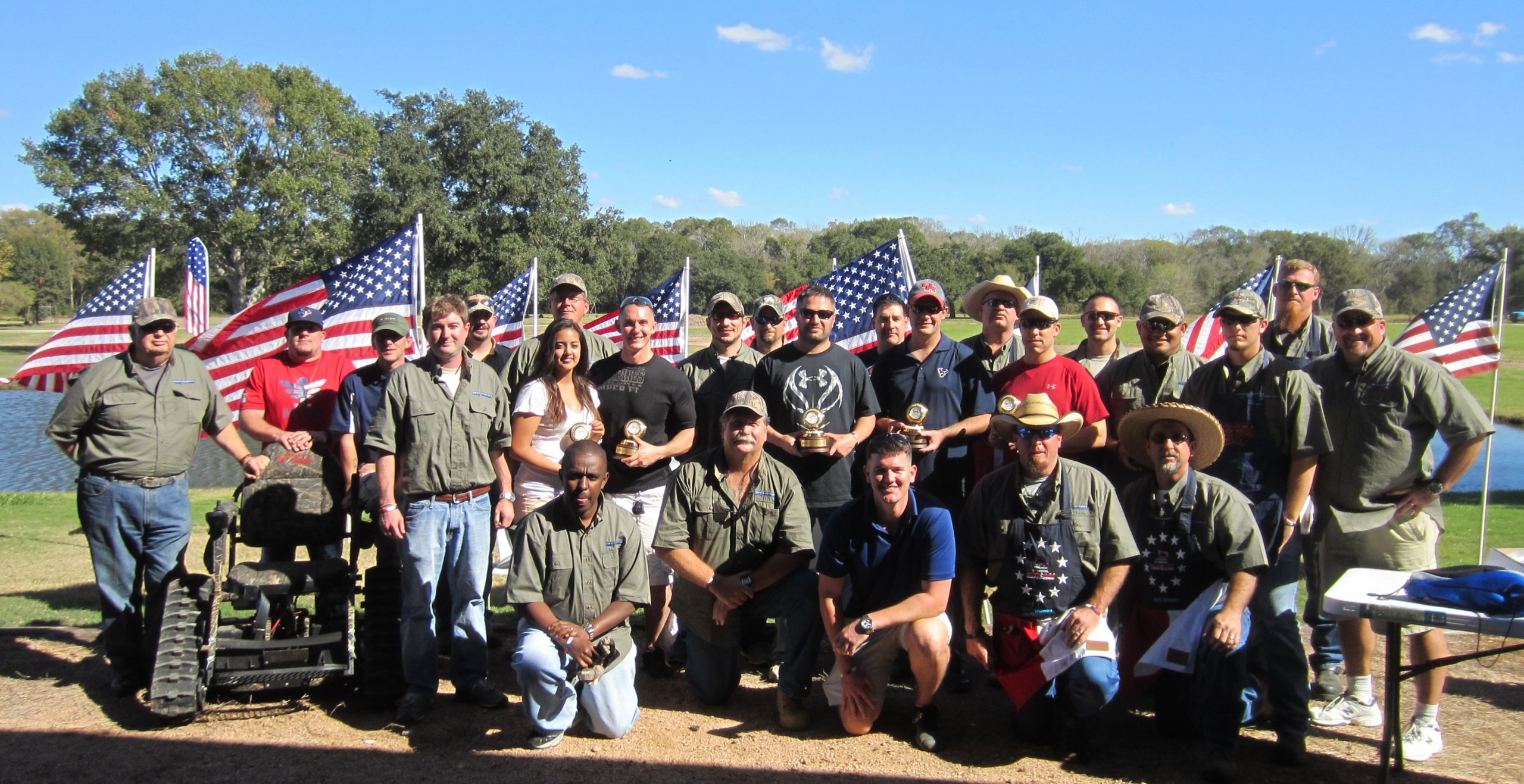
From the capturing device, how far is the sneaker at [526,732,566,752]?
15.7 feet

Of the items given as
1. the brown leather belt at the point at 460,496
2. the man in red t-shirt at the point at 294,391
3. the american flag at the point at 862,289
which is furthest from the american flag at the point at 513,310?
the brown leather belt at the point at 460,496

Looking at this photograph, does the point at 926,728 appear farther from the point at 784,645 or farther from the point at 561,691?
the point at 561,691

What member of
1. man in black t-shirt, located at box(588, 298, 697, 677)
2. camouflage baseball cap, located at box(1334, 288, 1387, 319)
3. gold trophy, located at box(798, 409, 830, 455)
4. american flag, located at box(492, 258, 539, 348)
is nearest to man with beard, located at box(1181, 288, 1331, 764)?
camouflage baseball cap, located at box(1334, 288, 1387, 319)

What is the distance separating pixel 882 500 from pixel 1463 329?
22.5 feet

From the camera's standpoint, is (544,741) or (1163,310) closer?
(544,741)

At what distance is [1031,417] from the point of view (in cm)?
472

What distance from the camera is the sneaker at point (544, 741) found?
477cm

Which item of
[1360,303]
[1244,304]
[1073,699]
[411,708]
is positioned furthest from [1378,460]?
[411,708]

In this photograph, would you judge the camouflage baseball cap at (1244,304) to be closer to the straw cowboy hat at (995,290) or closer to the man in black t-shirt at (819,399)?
the straw cowboy hat at (995,290)

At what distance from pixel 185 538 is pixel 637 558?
2.68 meters

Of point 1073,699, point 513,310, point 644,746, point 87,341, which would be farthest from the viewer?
point 513,310

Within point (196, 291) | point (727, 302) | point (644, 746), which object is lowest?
point (644, 746)

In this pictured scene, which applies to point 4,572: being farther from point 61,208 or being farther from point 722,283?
point 722,283

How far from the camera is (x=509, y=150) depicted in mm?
45812
